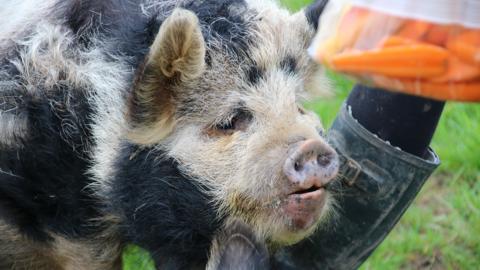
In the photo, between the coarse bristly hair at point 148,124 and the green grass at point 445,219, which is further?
the green grass at point 445,219

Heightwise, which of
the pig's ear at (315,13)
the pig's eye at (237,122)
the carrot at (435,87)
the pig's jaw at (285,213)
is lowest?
the pig's jaw at (285,213)

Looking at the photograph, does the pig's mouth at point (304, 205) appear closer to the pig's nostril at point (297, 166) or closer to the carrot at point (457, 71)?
the pig's nostril at point (297, 166)

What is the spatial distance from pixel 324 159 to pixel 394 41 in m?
0.82

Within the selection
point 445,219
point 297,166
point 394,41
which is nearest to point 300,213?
point 297,166

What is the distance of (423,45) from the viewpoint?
1.86m

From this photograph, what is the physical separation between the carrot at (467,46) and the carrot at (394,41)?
91 millimetres

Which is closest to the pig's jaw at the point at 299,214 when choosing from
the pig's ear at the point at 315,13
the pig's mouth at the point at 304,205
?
the pig's mouth at the point at 304,205

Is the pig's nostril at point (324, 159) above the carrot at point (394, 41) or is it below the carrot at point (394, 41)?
below

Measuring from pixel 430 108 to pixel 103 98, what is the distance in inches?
46.7

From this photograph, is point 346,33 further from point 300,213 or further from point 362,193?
point 362,193

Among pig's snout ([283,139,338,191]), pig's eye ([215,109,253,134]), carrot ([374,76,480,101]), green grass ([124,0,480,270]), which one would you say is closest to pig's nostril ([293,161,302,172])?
pig's snout ([283,139,338,191])

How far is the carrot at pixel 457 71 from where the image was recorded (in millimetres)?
1866

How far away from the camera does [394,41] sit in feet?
6.10

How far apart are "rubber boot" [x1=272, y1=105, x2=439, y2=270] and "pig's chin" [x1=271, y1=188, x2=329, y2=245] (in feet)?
1.45
